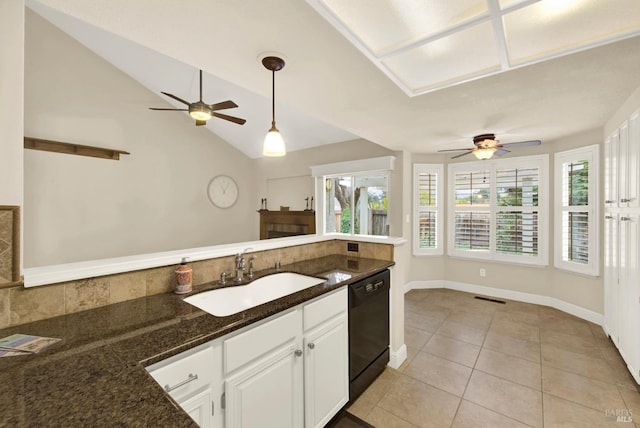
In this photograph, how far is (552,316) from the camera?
11.1 feet

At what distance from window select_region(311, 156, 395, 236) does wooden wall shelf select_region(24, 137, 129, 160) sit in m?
3.07

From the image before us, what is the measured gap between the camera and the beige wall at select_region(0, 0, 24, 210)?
1000 mm

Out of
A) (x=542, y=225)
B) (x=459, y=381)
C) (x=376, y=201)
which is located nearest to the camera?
(x=459, y=381)

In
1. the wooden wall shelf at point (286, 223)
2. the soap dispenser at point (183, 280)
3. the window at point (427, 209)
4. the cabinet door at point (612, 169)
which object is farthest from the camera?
the wooden wall shelf at point (286, 223)

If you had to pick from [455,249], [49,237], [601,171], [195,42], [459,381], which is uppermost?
[195,42]

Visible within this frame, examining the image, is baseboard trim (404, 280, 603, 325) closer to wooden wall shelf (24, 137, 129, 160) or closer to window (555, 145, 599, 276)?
window (555, 145, 599, 276)

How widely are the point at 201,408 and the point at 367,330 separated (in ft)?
4.22

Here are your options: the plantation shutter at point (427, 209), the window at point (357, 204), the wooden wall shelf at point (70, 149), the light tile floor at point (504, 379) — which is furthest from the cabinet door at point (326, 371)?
the wooden wall shelf at point (70, 149)

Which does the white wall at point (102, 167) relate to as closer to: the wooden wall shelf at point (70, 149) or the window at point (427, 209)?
the wooden wall shelf at point (70, 149)

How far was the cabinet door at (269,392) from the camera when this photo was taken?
3.76 feet

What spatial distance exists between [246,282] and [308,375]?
66 cm

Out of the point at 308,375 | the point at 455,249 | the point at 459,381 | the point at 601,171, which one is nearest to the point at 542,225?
the point at 601,171

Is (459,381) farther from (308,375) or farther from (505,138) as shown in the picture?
(505,138)

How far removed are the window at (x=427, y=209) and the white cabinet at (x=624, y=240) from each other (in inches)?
77.7
